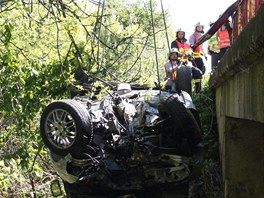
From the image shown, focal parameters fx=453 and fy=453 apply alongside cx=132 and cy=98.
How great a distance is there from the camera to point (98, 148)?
636cm

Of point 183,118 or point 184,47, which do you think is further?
point 184,47

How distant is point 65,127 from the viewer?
20.2ft

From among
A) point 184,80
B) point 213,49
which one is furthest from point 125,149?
point 213,49

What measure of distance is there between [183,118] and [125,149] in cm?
91

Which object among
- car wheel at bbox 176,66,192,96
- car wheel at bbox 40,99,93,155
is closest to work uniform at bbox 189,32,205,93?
car wheel at bbox 176,66,192,96

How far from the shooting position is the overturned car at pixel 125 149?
612cm

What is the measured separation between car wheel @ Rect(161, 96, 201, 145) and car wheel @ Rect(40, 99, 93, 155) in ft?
3.64

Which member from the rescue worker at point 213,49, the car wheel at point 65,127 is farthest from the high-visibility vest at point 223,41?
the car wheel at point 65,127

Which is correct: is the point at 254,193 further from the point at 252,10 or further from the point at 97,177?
the point at 252,10

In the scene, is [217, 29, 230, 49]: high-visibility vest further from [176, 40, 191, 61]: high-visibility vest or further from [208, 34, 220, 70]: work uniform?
[176, 40, 191, 61]: high-visibility vest

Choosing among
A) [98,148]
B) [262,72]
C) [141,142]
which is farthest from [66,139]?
[262,72]

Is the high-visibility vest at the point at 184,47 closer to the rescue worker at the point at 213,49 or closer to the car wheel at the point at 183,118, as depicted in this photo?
the rescue worker at the point at 213,49

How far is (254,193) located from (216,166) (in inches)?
74.8

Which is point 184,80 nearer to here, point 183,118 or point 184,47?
point 184,47
